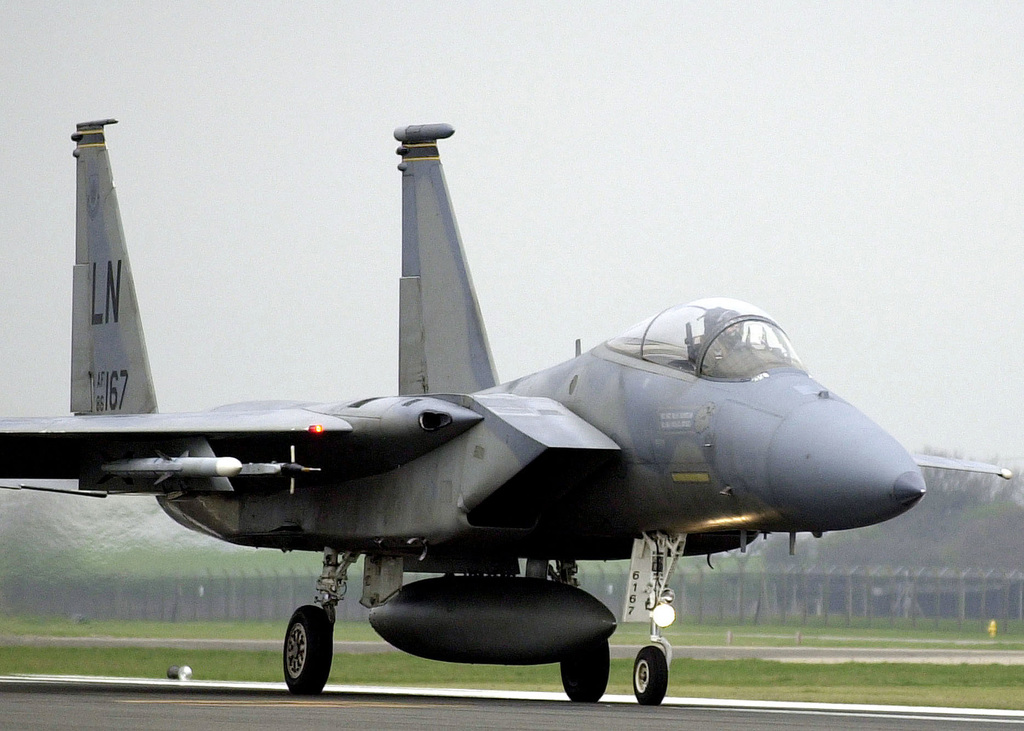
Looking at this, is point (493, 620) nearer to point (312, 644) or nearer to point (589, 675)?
point (589, 675)

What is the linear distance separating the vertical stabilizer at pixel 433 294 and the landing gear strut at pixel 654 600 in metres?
4.24

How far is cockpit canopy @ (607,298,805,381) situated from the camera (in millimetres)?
11500

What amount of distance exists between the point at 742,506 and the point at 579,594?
6.72ft

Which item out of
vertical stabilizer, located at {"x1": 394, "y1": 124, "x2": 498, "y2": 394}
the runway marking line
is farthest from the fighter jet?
vertical stabilizer, located at {"x1": 394, "y1": 124, "x2": 498, "y2": 394}

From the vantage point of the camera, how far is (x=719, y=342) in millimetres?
11602

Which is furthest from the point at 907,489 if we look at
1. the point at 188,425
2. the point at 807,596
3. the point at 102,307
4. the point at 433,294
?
the point at 807,596

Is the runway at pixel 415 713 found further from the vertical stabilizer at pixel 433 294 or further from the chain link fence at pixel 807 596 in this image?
the chain link fence at pixel 807 596

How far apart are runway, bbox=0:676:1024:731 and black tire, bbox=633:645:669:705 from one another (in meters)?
0.12

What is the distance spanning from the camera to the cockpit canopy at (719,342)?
11500mm

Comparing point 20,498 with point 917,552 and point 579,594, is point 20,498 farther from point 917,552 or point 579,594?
point 917,552

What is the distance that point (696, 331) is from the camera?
464 inches

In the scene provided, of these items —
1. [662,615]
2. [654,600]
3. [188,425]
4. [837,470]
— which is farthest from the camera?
[188,425]

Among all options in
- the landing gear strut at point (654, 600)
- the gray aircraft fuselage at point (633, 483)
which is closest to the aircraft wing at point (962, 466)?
the gray aircraft fuselage at point (633, 483)

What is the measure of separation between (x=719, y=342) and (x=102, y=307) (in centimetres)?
737
